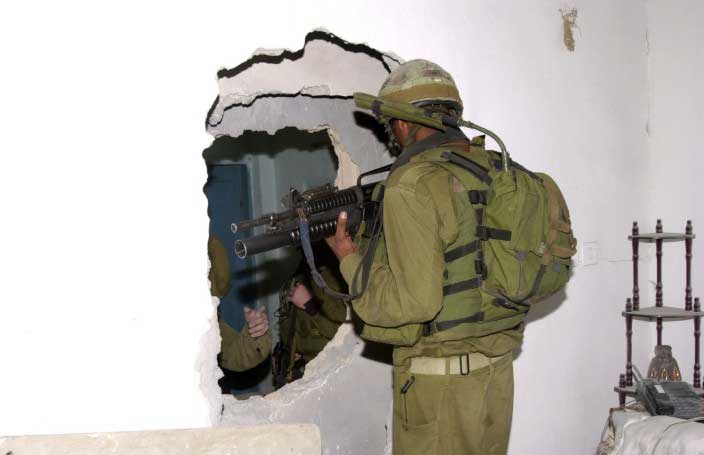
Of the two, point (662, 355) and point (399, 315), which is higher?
point (399, 315)

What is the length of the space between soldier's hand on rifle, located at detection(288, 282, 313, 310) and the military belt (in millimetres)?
1474

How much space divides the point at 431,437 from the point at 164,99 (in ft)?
4.14

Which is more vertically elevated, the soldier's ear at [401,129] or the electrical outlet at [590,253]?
the soldier's ear at [401,129]

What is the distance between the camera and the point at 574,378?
10.6 feet

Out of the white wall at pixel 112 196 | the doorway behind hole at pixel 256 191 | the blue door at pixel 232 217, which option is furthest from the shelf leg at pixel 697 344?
the blue door at pixel 232 217

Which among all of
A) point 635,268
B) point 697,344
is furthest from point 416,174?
point 697,344

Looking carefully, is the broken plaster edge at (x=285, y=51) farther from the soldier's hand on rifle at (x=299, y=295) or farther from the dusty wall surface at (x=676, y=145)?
the dusty wall surface at (x=676, y=145)

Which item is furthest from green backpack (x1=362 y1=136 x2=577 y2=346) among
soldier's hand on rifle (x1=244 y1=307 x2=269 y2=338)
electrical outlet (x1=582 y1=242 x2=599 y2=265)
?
electrical outlet (x1=582 y1=242 x2=599 y2=265)

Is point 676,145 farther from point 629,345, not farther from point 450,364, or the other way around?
point 450,364

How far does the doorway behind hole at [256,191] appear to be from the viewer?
4840 millimetres

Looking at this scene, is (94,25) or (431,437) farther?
(431,437)

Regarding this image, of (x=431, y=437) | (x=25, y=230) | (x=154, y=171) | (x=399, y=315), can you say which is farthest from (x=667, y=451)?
(x=25, y=230)

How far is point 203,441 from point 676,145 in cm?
306

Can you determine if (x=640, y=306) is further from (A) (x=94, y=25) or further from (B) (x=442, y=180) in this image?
(A) (x=94, y=25)
